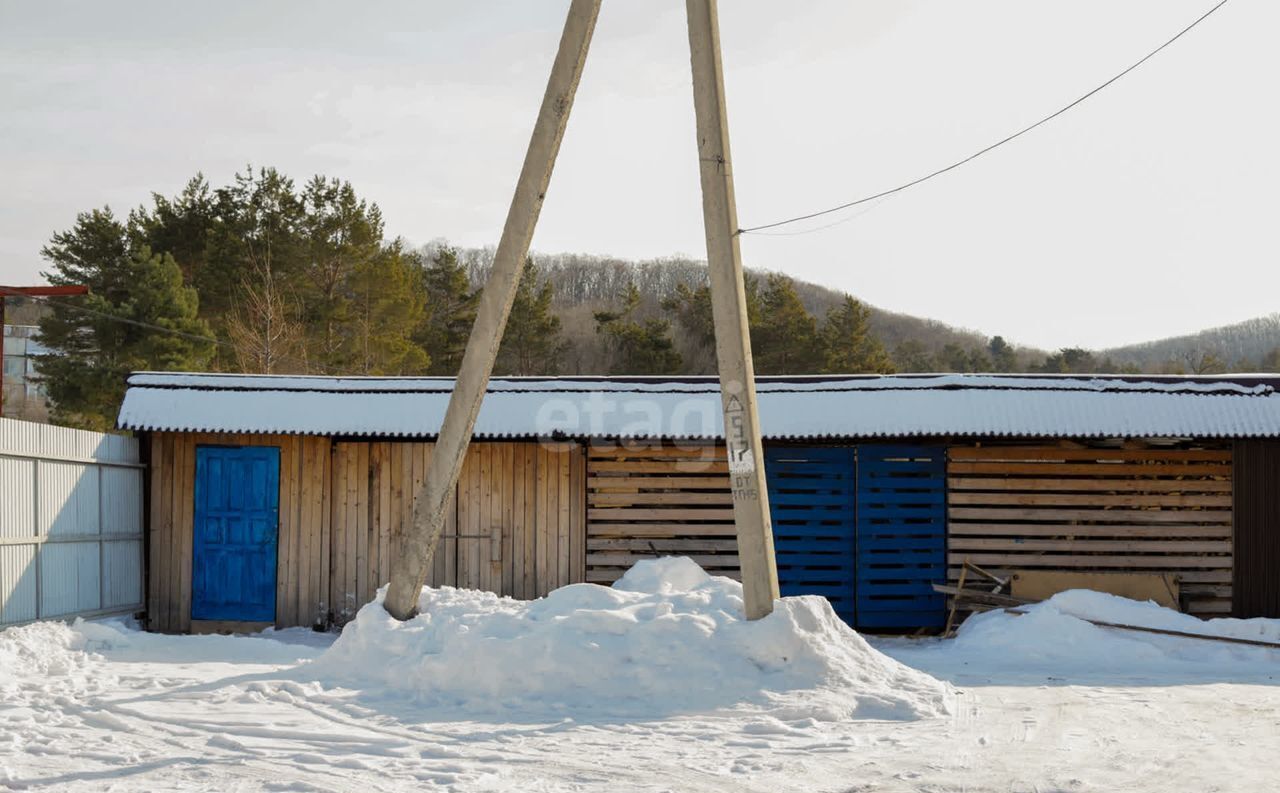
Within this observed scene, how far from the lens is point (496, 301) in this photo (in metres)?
9.35

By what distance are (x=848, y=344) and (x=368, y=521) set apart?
2940 centimetres

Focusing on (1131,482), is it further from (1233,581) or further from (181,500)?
(181,500)

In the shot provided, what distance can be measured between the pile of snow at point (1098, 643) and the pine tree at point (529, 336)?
2931 centimetres

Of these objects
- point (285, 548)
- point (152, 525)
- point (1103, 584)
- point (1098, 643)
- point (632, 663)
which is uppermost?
point (152, 525)

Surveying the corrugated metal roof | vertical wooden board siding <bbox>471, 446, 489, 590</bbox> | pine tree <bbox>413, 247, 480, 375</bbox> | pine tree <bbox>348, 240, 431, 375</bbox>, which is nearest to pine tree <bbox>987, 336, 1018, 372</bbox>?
pine tree <bbox>413, 247, 480, 375</bbox>

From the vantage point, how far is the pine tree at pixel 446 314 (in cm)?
3966

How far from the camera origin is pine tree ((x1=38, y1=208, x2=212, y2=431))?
30.9 meters

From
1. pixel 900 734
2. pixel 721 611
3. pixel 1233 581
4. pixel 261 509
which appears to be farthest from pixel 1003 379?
pixel 261 509

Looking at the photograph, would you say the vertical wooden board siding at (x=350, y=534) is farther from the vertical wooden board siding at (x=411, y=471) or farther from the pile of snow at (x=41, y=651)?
the pile of snow at (x=41, y=651)

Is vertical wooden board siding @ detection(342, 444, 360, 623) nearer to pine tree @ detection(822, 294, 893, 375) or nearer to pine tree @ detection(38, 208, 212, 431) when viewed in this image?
pine tree @ detection(38, 208, 212, 431)

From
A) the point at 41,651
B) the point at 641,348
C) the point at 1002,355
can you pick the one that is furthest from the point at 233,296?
the point at 1002,355

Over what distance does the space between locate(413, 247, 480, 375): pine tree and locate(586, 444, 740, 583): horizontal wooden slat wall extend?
2547 centimetres

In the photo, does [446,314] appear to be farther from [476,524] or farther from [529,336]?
[476,524]

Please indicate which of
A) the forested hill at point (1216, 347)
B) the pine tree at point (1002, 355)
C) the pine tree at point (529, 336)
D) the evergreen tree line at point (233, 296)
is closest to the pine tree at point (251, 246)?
the evergreen tree line at point (233, 296)
